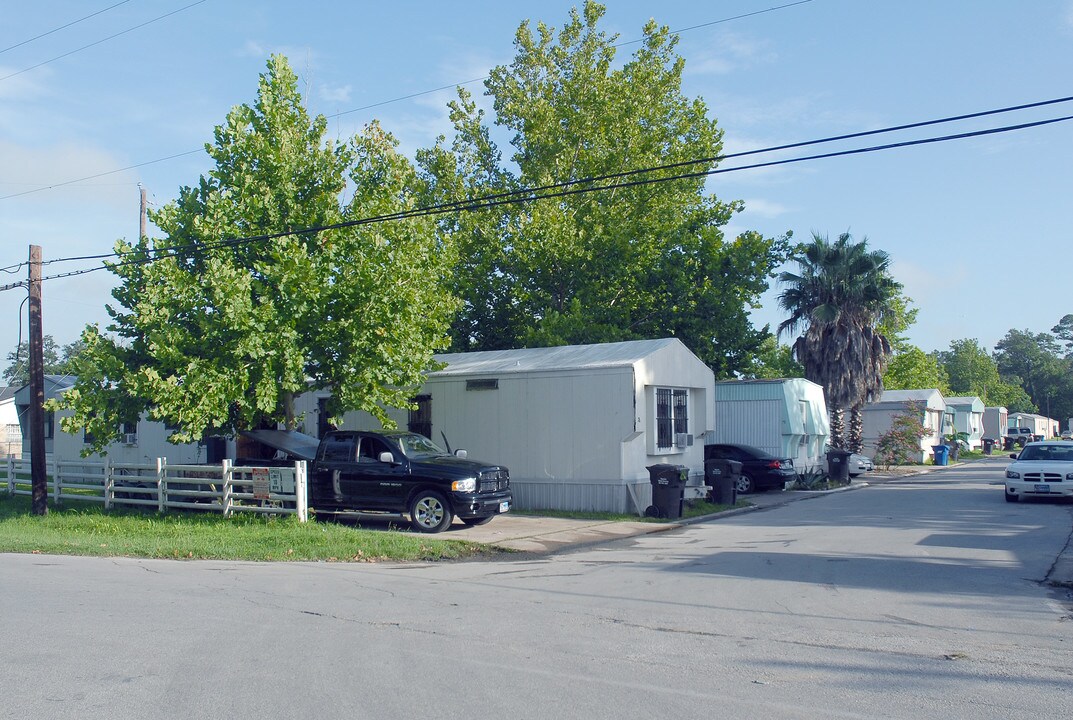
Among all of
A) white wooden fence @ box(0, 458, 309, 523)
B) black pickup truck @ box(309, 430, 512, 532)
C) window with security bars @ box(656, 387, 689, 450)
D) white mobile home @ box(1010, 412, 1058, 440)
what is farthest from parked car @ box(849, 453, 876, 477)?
white mobile home @ box(1010, 412, 1058, 440)

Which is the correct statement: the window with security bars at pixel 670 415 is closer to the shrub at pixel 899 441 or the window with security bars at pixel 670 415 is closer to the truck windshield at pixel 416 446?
the truck windshield at pixel 416 446

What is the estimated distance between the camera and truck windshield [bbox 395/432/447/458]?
16875 mm

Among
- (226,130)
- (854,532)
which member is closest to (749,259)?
(854,532)

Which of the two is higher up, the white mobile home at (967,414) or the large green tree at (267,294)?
the large green tree at (267,294)

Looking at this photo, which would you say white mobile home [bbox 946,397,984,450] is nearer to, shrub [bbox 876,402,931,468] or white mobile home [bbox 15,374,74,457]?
shrub [bbox 876,402,931,468]

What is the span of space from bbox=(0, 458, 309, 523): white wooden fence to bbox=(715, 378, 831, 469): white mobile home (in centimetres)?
1678

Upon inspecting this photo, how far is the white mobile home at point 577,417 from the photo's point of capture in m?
19.3

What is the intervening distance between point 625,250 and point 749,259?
15.1 feet

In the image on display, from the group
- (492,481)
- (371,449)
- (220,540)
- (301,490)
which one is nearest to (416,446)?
(371,449)

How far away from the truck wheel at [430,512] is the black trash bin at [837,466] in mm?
19744

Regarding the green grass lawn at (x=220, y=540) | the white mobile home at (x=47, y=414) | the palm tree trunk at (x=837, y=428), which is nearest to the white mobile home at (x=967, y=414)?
the palm tree trunk at (x=837, y=428)

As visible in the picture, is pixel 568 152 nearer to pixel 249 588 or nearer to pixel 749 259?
pixel 749 259

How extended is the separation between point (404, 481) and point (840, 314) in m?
27.0

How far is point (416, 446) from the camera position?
17.2m
